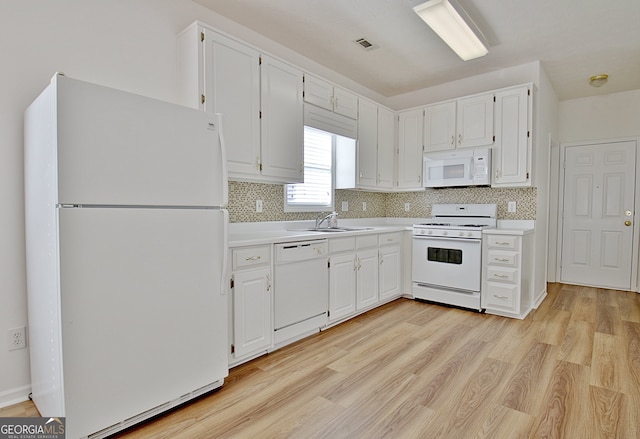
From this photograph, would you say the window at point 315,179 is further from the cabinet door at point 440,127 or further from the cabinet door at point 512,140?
the cabinet door at point 512,140

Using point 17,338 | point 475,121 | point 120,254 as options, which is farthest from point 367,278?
point 17,338

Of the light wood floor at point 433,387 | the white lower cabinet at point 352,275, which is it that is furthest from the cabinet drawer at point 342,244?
the light wood floor at point 433,387

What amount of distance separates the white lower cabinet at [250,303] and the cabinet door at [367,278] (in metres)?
1.14

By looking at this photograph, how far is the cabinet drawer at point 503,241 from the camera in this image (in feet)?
11.0

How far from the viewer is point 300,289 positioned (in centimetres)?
272

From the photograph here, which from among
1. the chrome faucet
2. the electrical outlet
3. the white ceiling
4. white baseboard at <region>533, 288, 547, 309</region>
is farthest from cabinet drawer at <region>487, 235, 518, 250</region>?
the electrical outlet

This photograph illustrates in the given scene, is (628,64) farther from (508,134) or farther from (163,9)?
(163,9)

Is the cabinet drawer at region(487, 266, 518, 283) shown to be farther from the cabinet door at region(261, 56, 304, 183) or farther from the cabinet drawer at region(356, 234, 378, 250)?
the cabinet door at region(261, 56, 304, 183)

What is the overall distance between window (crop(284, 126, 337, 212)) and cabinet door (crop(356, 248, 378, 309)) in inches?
28.6

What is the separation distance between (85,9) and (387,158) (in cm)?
323

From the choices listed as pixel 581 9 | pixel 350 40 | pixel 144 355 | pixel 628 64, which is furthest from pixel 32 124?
pixel 628 64

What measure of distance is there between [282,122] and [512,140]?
246cm

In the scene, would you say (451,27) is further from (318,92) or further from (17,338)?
(17,338)

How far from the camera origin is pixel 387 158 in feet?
14.1
